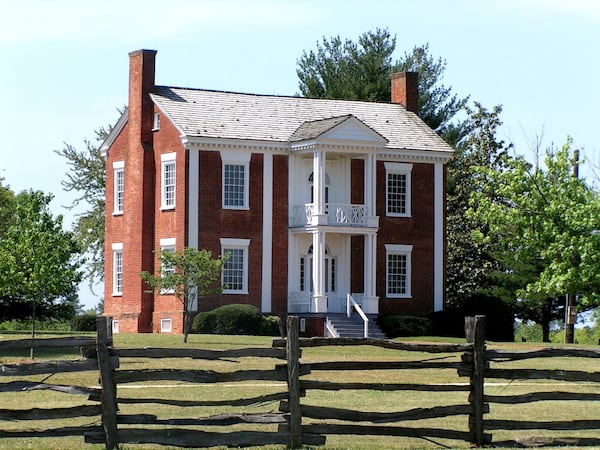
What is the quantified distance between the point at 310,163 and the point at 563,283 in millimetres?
18571

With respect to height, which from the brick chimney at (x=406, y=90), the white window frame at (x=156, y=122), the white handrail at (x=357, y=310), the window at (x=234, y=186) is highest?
the brick chimney at (x=406, y=90)

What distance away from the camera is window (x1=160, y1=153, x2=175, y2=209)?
4953 cm

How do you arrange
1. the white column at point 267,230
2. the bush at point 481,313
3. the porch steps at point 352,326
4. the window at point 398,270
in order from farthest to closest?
the window at point 398,270 → the bush at point 481,313 → the white column at point 267,230 → the porch steps at point 352,326

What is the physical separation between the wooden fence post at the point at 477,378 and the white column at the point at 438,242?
112 ft

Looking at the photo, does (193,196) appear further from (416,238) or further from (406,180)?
(416,238)

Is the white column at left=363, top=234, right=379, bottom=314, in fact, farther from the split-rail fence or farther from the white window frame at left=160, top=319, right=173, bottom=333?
the split-rail fence

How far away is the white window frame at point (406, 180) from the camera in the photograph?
5206 cm

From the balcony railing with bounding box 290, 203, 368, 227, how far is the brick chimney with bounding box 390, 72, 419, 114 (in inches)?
322

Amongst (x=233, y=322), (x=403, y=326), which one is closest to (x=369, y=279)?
(x=403, y=326)

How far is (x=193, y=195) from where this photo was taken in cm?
4862

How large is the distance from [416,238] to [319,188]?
19.7ft

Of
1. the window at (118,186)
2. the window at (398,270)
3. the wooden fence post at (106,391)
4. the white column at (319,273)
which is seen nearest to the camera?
the wooden fence post at (106,391)

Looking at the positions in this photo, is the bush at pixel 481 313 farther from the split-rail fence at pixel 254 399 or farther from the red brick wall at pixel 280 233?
the split-rail fence at pixel 254 399

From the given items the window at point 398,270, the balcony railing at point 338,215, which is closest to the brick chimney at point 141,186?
the balcony railing at point 338,215
